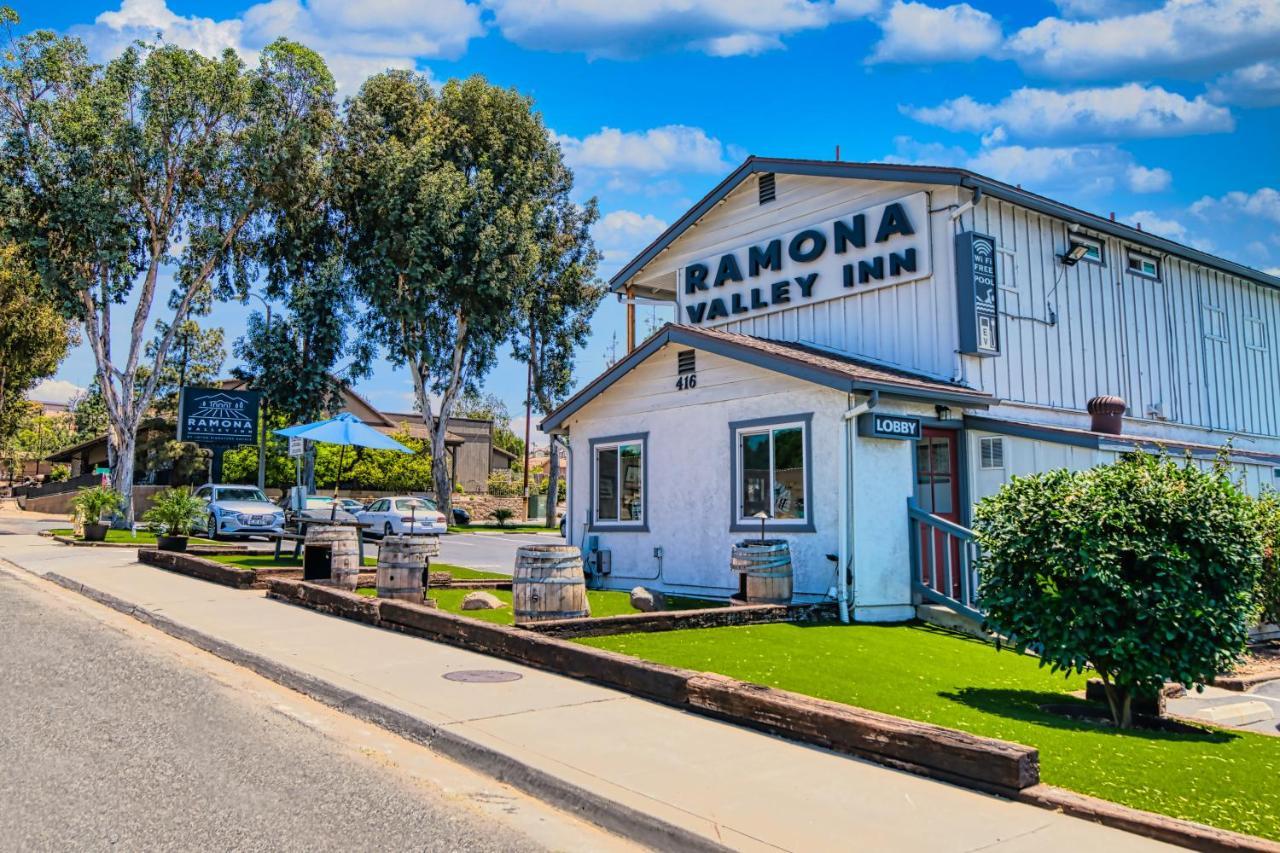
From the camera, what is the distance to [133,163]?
105 ft

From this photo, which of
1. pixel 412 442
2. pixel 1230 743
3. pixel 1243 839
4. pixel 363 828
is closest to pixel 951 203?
pixel 1230 743

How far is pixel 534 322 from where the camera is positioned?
1740 inches

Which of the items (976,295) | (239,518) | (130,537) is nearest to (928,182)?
(976,295)

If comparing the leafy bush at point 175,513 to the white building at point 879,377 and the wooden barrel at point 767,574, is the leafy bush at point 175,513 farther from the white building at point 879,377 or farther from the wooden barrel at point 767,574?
the wooden barrel at point 767,574

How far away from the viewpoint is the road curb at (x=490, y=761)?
15.1 feet

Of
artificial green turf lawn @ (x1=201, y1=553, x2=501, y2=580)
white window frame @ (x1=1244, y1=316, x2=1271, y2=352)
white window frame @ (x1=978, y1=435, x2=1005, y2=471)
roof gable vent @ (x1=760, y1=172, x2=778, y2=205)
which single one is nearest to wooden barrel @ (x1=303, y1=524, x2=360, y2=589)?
artificial green turf lawn @ (x1=201, y1=553, x2=501, y2=580)

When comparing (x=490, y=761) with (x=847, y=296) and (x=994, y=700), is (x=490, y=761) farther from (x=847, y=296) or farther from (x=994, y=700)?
(x=847, y=296)

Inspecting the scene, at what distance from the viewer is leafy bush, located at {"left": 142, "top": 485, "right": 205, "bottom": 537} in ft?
65.4

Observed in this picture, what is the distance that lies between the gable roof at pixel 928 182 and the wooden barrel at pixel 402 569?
9.68 meters

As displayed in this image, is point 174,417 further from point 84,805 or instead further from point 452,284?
point 84,805

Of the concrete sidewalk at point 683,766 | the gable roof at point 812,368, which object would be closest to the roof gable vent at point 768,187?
the gable roof at point 812,368

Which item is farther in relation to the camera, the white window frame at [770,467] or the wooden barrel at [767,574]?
the white window frame at [770,467]

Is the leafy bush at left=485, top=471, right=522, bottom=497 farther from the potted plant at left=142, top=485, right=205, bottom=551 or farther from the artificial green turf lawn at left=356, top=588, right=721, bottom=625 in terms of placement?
the artificial green turf lawn at left=356, top=588, right=721, bottom=625

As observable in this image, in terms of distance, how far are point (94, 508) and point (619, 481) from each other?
Answer: 17105 mm
